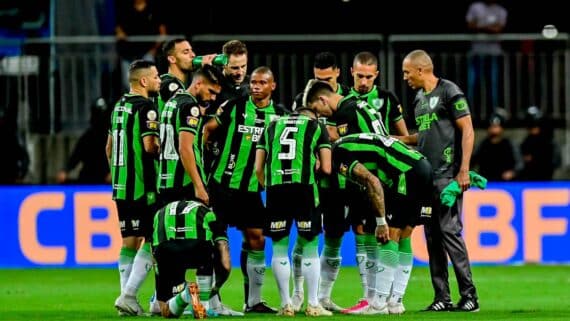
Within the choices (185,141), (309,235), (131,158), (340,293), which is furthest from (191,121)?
(340,293)

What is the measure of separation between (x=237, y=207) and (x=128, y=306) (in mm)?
1451

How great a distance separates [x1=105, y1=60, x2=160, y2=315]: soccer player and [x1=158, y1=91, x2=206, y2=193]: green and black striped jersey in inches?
12.9

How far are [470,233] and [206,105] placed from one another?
657 centimetres

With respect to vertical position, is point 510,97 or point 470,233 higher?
point 510,97

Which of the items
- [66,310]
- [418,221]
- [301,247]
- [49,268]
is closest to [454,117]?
[418,221]

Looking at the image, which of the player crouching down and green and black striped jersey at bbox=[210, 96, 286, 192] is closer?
the player crouching down

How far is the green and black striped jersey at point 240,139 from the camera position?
45.7 feet

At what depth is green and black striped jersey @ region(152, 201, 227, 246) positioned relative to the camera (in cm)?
1264

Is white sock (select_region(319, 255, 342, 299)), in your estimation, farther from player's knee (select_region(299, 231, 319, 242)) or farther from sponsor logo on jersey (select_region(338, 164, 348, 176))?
sponsor logo on jersey (select_region(338, 164, 348, 176))

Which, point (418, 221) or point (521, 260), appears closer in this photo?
point (418, 221)

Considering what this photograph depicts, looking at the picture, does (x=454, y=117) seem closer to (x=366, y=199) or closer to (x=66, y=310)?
(x=366, y=199)

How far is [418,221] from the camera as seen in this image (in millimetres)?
13438

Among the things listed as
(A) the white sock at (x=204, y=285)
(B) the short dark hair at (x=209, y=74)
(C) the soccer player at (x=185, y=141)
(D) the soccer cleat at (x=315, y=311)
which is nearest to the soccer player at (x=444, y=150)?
(D) the soccer cleat at (x=315, y=311)

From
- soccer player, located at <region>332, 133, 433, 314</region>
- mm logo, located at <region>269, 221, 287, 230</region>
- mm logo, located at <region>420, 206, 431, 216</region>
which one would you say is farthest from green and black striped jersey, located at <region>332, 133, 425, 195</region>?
mm logo, located at <region>269, 221, 287, 230</region>
